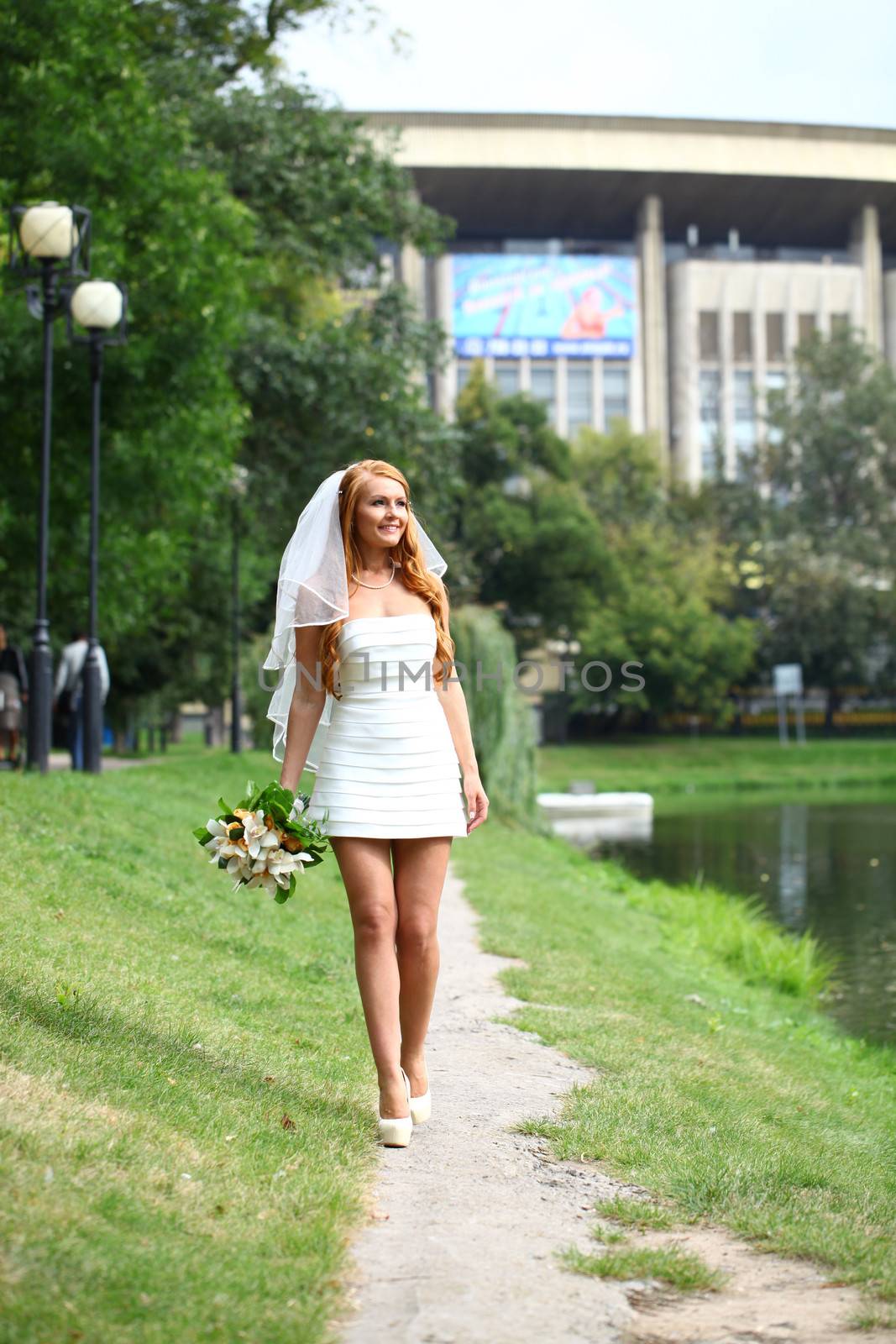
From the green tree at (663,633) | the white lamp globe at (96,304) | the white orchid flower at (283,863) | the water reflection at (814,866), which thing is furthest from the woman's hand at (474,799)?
the green tree at (663,633)

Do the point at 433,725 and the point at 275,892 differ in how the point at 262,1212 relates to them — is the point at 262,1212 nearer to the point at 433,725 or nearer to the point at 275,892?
the point at 275,892

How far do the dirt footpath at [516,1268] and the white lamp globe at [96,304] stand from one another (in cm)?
1143

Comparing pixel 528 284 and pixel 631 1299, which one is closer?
pixel 631 1299

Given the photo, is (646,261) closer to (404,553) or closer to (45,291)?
(45,291)

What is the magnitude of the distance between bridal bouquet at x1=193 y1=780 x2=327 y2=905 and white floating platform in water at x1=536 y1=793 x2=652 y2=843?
24.3 meters

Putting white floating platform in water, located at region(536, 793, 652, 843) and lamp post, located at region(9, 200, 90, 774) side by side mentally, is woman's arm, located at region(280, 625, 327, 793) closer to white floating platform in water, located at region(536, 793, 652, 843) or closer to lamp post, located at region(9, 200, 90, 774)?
lamp post, located at region(9, 200, 90, 774)

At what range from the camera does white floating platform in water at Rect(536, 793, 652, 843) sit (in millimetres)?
30172

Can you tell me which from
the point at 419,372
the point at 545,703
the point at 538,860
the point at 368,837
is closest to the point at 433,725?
the point at 368,837

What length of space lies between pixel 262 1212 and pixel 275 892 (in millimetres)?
1291

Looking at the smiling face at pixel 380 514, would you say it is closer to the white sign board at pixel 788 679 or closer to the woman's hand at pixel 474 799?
the woman's hand at pixel 474 799

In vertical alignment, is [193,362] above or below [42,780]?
above

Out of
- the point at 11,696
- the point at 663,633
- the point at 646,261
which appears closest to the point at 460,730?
the point at 11,696

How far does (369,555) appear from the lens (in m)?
5.25

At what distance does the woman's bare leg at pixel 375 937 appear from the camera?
5.00 m
